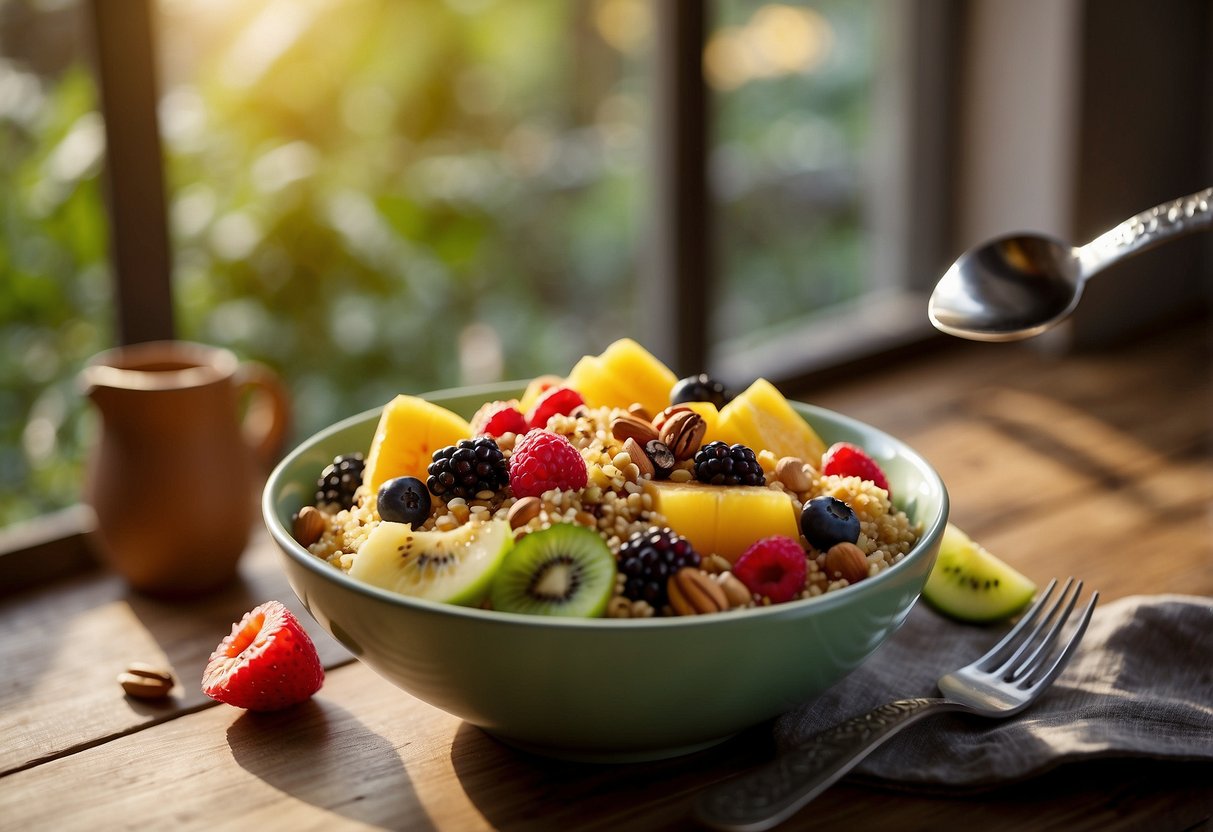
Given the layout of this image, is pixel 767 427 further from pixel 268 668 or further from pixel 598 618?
pixel 268 668

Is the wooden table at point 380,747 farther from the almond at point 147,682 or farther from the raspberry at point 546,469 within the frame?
the raspberry at point 546,469

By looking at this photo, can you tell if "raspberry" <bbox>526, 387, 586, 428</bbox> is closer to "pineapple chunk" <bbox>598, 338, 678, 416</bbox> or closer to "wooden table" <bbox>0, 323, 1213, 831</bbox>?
"pineapple chunk" <bbox>598, 338, 678, 416</bbox>

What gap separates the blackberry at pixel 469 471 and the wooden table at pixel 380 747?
0.16 metres

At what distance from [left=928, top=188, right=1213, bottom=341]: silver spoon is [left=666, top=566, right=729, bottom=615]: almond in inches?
13.4

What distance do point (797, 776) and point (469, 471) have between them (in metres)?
0.28

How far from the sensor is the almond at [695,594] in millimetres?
714

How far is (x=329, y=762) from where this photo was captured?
2.67 feet

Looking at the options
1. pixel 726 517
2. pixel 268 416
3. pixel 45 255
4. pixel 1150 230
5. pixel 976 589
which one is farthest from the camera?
pixel 45 255

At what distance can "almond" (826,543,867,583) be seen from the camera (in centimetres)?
77

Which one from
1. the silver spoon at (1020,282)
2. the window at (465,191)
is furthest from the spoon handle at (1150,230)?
the window at (465,191)

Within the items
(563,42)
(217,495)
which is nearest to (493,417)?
(217,495)

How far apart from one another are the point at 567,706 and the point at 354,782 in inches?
6.6

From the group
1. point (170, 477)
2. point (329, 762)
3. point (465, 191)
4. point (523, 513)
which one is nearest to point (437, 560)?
point (523, 513)

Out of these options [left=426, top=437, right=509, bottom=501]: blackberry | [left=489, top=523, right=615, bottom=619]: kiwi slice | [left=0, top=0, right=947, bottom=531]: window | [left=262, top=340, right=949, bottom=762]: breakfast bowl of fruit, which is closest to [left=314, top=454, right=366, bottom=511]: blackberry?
[left=262, top=340, right=949, bottom=762]: breakfast bowl of fruit
